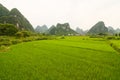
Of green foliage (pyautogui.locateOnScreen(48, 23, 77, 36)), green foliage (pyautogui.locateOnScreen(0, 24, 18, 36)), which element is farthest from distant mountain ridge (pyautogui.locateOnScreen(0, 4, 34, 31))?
green foliage (pyautogui.locateOnScreen(0, 24, 18, 36))

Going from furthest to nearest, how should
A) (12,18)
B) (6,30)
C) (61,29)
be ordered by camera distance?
1. (61,29)
2. (12,18)
3. (6,30)

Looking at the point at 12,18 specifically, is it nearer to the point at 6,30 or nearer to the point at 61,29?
the point at 6,30

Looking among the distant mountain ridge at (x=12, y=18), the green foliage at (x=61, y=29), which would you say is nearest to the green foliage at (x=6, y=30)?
the distant mountain ridge at (x=12, y=18)

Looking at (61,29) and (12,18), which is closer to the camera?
(12,18)

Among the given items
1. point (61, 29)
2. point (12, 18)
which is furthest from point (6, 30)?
point (61, 29)

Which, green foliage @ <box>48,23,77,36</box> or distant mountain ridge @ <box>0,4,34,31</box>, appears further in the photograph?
green foliage @ <box>48,23,77,36</box>

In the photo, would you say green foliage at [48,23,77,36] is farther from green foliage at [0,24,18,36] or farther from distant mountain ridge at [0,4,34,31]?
green foliage at [0,24,18,36]

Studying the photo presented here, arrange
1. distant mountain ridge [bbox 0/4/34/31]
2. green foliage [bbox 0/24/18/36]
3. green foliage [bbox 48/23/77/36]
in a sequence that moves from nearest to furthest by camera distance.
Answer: green foliage [bbox 0/24/18/36] < distant mountain ridge [bbox 0/4/34/31] < green foliage [bbox 48/23/77/36]

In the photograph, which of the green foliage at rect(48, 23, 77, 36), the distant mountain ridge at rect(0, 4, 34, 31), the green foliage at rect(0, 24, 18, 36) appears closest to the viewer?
the green foliage at rect(0, 24, 18, 36)

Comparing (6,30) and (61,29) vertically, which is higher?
(61,29)

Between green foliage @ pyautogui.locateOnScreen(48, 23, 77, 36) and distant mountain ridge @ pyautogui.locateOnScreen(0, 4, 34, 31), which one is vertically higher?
distant mountain ridge @ pyautogui.locateOnScreen(0, 4, 34, 31)

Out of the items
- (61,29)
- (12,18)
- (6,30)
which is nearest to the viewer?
(6,30)

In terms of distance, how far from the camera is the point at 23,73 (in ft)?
25.3

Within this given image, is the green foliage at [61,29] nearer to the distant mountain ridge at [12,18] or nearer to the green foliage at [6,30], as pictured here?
the distant mountain ridge at [12,18]
